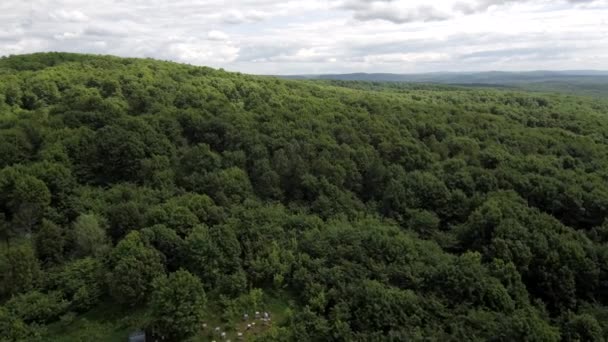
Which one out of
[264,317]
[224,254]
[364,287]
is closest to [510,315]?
[364,287]

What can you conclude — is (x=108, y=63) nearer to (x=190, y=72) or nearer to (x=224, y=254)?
(x=190, y=72)

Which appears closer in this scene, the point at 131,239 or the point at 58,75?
the point at 131,239

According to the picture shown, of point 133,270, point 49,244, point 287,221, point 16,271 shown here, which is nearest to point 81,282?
point 16,271

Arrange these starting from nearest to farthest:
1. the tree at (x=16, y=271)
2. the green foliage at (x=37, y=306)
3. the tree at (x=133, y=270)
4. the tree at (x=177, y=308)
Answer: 1. the tree at (x=177, y=308)
2. the green foliage at (x=37, y=306)
3. the tree at (x=133, y=270)
4. the tree at (x=16, y=271)

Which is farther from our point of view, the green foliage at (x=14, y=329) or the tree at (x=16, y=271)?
the tree at (x=16, y=271)

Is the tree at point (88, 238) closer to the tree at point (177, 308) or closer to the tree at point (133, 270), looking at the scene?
the tree at point (133, 270)

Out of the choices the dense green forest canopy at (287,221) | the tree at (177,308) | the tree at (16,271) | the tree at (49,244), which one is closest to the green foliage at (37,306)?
the dense green forest canopy at (287,221)
